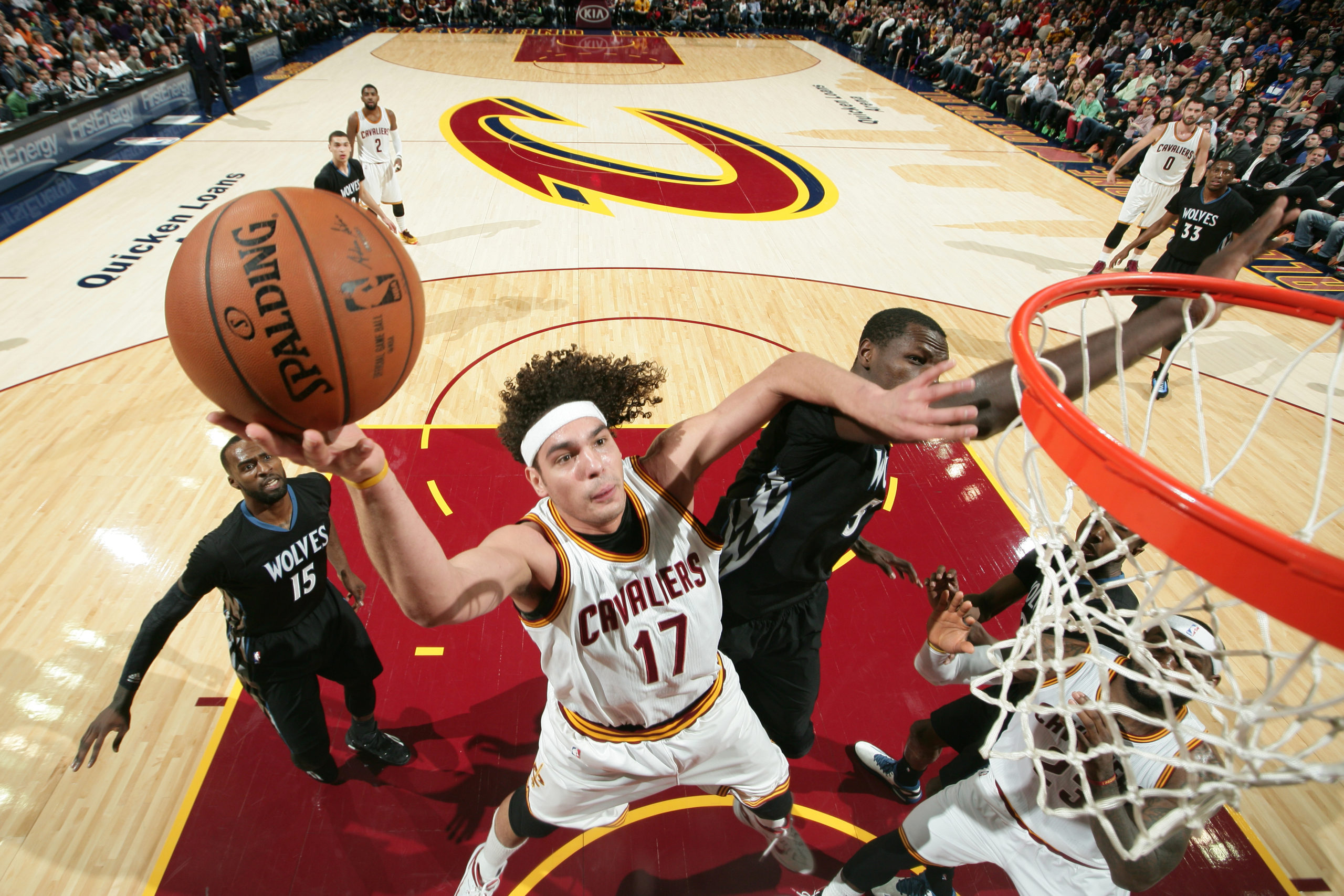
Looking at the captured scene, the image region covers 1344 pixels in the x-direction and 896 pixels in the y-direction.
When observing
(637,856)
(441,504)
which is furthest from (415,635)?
(637,856)

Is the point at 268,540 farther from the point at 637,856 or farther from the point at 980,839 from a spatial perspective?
the point at 980,839

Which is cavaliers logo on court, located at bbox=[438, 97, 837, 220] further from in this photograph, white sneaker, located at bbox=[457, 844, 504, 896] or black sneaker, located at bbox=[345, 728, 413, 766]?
white sneaker, located at bbox=[457, 844, 504, 896]

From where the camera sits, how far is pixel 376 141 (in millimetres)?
7930

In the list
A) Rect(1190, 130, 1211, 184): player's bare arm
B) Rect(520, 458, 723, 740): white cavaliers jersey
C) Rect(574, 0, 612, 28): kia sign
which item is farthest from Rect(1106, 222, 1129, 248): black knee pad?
Rect(574, 0, 612, 28): kia sign

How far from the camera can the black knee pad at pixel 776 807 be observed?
8.48ft

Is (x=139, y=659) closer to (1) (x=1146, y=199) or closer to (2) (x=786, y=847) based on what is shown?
(2) (x=786, y=847)

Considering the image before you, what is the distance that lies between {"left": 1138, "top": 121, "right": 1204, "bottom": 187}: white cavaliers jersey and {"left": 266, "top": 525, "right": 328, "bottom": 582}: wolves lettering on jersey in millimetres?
9203

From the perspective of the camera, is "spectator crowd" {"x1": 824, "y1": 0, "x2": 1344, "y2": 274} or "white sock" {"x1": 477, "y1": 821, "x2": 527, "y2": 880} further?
"spectator crowd" {"x1": 824, "y1": 0, "x2": 1344, "y2": 274}

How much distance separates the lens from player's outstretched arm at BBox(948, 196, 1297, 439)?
5.79 feet

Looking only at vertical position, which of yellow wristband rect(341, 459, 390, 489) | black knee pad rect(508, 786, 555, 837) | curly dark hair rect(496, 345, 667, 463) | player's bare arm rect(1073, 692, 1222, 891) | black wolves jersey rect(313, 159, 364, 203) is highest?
yellow wristband rect(341, 459, 390, 489)

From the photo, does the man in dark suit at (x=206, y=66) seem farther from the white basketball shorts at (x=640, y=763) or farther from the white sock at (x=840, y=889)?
the white sock at (x=840, y=889)

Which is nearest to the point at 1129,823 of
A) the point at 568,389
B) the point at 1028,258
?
the point at 568,389

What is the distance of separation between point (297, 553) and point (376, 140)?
6786mm

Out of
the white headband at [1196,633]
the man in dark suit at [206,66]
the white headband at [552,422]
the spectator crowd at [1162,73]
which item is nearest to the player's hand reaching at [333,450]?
the white headband at [552,422]
